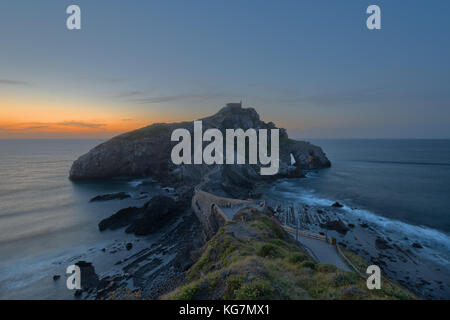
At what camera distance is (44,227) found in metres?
35.8

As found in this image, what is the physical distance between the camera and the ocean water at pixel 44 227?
76.5ft

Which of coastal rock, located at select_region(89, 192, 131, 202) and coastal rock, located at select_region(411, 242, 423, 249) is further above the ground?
coastal rock, located at select_region(89, 192, 131, 202)

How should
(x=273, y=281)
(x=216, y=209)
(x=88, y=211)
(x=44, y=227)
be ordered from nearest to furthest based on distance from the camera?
(x=273, y=281), (x=216, y=209), (x=44, y=227), (x=88, y=211)

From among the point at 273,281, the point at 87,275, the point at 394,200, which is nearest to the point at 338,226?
the point at 394,200

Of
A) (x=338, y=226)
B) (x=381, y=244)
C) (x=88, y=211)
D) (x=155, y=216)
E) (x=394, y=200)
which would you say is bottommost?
(x=381, y=244)

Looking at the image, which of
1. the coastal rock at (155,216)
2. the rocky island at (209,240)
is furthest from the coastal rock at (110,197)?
the coastal rock at (155,216)

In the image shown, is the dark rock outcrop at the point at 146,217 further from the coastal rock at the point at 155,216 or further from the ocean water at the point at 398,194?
the ocean water at the point at 398,194

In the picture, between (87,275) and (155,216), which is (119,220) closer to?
(155,216)

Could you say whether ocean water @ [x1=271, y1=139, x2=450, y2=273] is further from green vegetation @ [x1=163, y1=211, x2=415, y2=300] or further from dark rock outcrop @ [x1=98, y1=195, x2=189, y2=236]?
dark rock outcrop @ [x1=98, y1=195, x2=189, y2=236]

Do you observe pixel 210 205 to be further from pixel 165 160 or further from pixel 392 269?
pixel 165 160

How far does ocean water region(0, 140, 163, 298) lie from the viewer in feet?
76.5

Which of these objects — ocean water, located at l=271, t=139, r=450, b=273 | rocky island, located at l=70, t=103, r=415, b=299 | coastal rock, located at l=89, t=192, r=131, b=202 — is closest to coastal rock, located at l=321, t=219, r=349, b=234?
rocky island, located at l=70, t=103, r=415, b=299
